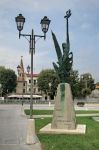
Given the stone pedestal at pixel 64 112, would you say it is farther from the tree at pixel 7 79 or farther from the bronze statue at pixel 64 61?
the tree at pixel 7 79

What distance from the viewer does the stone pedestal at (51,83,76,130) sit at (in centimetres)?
2061

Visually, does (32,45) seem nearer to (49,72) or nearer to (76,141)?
(76,141)

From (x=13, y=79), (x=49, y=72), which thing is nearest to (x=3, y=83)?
(x=13, y=79)

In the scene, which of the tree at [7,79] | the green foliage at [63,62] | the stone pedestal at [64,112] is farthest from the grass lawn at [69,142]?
the tree at [7,79]

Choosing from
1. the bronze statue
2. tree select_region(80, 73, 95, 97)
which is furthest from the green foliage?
tree select_region(80, 73, 95, 97)

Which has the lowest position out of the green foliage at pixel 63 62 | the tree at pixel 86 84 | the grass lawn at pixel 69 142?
the grass lawn at pixel 69 142

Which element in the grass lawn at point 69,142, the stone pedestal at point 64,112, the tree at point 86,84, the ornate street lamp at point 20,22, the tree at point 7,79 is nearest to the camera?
the grass lawn at point 69,142

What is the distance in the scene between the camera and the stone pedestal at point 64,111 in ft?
67.6

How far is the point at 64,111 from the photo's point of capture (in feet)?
67.7

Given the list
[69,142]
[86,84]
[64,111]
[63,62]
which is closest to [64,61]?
[63,62]

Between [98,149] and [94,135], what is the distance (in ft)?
15.3

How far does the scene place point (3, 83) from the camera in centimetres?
12006

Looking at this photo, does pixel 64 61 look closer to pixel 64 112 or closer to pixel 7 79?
pixel 64 112

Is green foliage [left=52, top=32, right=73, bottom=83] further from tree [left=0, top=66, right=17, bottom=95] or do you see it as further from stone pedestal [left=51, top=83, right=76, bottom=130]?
tree [left=0, top=66, right=17, bottom=95]
